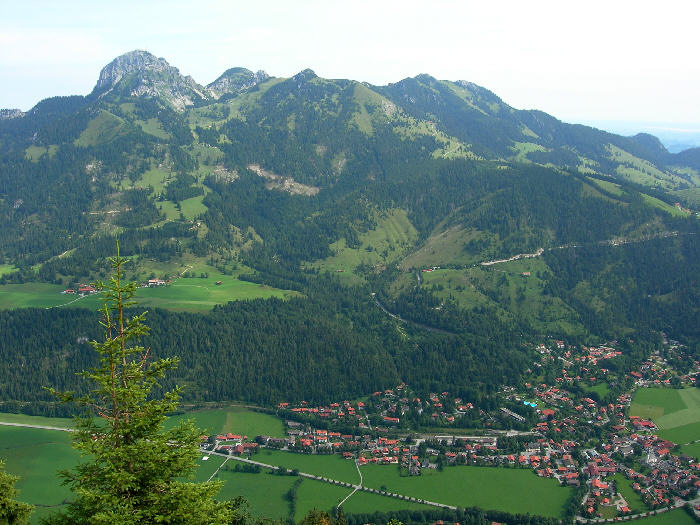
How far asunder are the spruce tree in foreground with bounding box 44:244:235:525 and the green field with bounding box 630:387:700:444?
98735 millimetres

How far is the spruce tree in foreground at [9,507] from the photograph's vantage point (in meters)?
21.8

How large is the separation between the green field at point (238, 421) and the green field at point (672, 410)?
229 feet

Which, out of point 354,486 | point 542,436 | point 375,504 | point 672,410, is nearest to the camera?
point 375,504

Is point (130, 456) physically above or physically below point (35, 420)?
above

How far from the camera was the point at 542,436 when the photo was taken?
9419 cm

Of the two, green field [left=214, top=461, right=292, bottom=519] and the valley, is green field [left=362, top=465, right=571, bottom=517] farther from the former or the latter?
green field [left=214, top=461, right=292, bottom=519]

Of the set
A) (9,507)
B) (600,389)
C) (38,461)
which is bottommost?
(38,461)

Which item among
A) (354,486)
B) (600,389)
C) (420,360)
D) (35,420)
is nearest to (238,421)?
(354,486)

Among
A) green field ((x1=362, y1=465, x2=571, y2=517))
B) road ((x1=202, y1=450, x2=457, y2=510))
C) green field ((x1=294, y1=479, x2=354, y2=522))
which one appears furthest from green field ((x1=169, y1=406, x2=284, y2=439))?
green field ((x1=362, y1=465, x2=571, y2=517))

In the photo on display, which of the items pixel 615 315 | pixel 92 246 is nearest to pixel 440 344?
pixel 615 315

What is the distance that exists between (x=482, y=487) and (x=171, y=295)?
339 ft

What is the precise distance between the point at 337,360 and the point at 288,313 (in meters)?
27.4

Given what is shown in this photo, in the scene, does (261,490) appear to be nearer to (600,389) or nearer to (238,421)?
(238,421)

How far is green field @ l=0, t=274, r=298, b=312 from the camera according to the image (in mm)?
142000
